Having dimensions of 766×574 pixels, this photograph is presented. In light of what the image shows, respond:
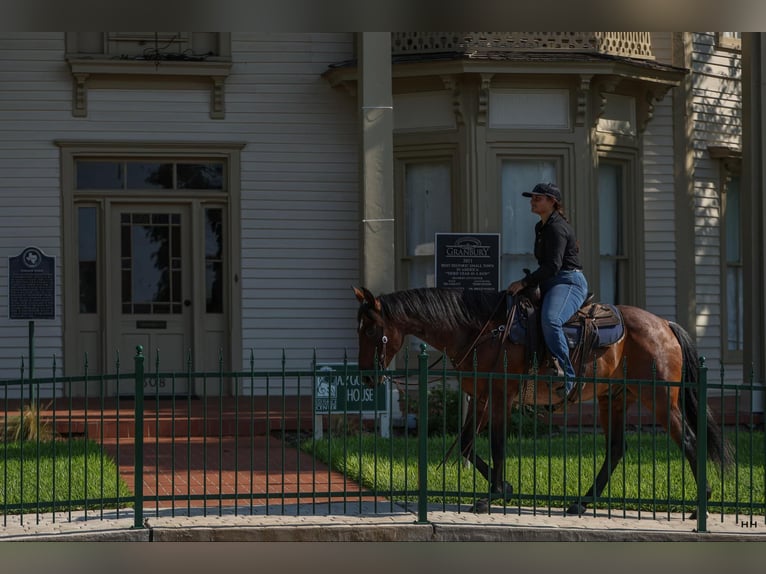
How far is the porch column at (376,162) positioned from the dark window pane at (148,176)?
10.9 ft

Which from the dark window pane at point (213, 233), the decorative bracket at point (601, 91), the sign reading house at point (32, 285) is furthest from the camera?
the dark window pane at point (213, 233)

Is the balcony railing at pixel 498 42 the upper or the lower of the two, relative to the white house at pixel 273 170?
upper

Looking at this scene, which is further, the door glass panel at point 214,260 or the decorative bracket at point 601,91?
the door glass panel at point 214,260

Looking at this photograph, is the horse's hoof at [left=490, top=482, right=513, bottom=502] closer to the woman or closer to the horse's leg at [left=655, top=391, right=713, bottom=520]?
the woman

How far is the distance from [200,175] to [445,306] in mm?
8031

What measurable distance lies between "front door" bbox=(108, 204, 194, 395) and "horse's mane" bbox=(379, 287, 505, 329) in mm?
7779

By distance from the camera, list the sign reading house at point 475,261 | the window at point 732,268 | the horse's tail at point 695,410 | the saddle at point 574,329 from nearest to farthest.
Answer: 1. the horse's tail at point 695,410
2. the saddle at point 574,329
3. the sign reading house at point 475,261
4. the window at point 732,268

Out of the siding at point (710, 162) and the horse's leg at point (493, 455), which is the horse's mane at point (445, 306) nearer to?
the horse's leg at point (493, 455)

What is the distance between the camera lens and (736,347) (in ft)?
62.7

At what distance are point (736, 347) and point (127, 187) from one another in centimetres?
902

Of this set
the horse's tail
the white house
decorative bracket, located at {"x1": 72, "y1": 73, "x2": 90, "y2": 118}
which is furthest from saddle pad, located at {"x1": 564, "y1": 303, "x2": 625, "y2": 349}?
decorative bracket, located at {"x1": 72, "y1": 73, "x2": 90, "y2": 118}

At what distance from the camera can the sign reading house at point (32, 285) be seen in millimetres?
16156

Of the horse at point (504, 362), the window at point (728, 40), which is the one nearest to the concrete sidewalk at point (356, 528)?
the horse at point (504, 362)

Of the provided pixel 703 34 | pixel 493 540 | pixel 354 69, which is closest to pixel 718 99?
pixel 703 34
